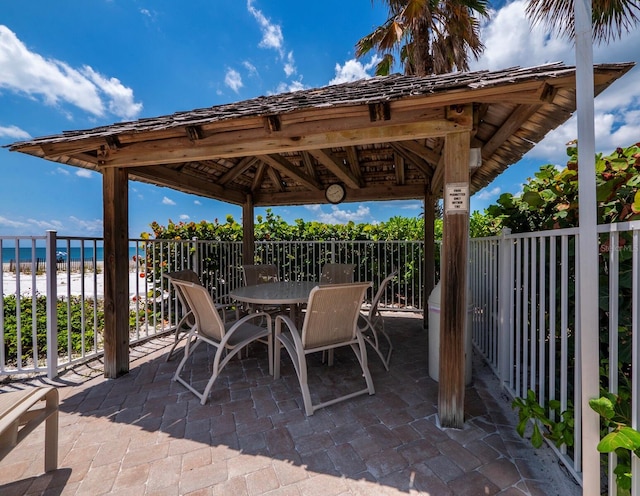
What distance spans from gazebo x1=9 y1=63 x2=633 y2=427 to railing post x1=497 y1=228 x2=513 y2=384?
0.66m

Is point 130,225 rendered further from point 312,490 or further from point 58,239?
point 312,490

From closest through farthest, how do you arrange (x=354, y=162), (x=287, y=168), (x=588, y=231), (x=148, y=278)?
(x=588, y=231), (x=287, y=168), (x=148, y=278), (x=354, y=162)

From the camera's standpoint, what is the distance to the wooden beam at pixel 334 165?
3.62 metres

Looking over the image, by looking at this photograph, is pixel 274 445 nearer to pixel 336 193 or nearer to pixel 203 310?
pixel 203 310

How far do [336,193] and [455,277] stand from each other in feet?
11.9

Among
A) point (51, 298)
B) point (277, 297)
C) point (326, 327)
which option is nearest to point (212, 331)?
point (277, 297)

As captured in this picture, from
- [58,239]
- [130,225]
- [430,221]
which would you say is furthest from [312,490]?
[430,221]

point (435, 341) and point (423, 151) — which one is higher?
point (423, 151)

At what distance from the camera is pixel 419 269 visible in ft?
20.2

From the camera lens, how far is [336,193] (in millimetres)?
5496

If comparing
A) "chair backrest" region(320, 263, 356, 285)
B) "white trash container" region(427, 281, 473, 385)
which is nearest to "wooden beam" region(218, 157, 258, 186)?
"chair backrest" region(320, 263, 356, 285)

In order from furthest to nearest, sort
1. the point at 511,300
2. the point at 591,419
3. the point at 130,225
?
1. the point at 130,225
2. the point at 511,300
3. the point at 591,419

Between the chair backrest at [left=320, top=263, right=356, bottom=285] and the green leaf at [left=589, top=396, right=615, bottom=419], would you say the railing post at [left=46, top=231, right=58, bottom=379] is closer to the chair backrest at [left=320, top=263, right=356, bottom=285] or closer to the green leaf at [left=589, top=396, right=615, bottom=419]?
the chair backrest at [left=320, top=263, right=356, bottom=285]

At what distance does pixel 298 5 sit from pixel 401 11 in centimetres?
248
